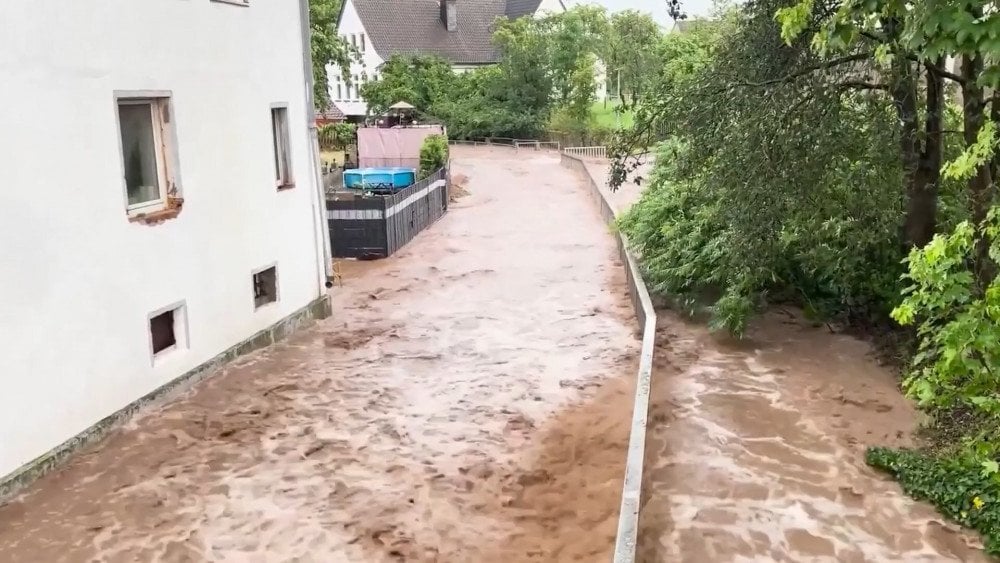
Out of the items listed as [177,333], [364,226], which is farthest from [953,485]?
[364,226]

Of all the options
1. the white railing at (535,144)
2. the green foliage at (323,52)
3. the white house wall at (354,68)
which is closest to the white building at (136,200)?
the green foliage at (323,52)

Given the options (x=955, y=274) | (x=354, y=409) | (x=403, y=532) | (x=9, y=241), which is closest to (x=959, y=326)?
(x=955, y=274)

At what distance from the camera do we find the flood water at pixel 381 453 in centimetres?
754

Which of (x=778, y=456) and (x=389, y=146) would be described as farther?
(x=389, y=146)

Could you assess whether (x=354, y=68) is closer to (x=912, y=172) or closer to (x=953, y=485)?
(x=912, y=172)

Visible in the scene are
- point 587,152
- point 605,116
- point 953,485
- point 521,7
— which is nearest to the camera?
point 953,485

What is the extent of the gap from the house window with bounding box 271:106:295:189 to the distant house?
4343 cm

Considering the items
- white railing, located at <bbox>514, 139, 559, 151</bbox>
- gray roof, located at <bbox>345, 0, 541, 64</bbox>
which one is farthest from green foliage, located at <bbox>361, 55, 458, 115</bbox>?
white railing, located at <bbox>514, 139, 559, 151</bbox>

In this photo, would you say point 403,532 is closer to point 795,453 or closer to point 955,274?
point 795,453

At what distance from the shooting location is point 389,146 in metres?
34.3

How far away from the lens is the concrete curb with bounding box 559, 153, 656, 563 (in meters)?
6.65

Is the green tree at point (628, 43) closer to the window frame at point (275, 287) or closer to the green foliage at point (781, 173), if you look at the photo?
the green foliage at point (781, 173)

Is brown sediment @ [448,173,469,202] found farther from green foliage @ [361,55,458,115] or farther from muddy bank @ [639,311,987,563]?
muddy bank @ [639,311,987,563]

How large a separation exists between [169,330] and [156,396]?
3.15 ft
